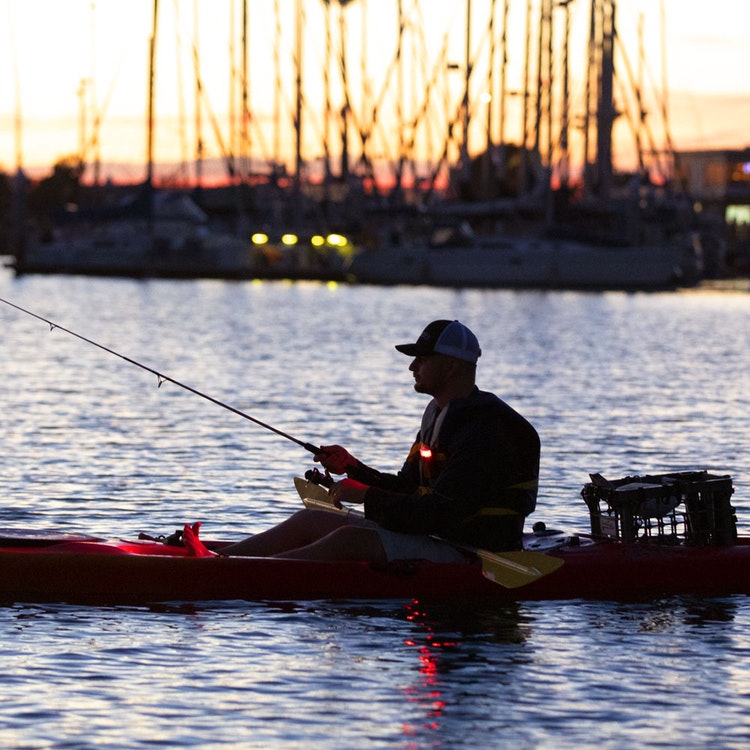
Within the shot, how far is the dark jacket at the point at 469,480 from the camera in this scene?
9.44 meters

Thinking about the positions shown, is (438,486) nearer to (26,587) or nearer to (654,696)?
(654,696)

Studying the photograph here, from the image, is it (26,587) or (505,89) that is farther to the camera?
(505,89)

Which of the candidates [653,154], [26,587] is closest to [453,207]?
[653,154]

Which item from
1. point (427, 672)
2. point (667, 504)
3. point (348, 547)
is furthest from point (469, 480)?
point (667, 504)

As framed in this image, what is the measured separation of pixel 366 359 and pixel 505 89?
38.5 m

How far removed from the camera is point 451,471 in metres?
9.47

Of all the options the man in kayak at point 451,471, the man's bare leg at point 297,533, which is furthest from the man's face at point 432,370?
the man's bare leg at point 297,533

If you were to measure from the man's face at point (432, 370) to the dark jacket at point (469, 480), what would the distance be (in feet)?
0.44

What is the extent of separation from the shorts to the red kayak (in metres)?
0.04

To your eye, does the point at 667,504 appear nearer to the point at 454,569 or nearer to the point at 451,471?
the point at 454,569

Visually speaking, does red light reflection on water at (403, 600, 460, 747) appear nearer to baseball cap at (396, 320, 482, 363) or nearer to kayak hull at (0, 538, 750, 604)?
kayak hull at (0, 538, 750, 604)

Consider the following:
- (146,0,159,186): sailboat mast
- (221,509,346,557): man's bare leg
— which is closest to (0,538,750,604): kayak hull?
(221,509,346,557): man's bare leg

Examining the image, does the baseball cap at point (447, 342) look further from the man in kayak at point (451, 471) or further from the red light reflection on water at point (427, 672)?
the red light reflection on water at point (427, 672)

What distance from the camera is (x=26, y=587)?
1016cm
